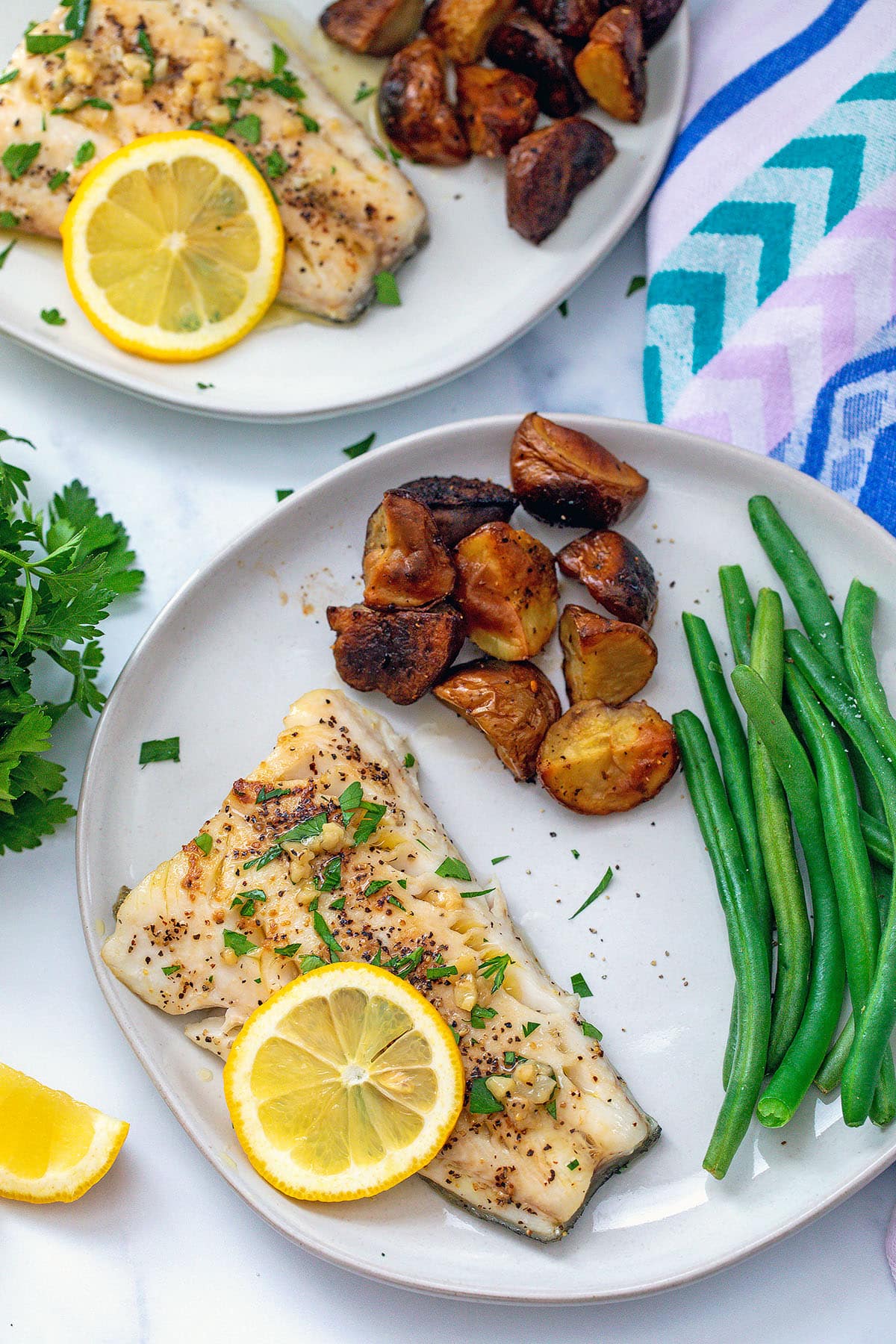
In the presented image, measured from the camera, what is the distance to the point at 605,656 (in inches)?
131

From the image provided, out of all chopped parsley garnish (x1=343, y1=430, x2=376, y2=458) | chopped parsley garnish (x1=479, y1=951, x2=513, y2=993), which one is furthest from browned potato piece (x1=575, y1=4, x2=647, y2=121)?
chopped parsley garnish (x1=479, y1=951, x2=513, y2=993)

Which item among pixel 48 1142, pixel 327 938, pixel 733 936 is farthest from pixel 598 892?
pixel 48 1142

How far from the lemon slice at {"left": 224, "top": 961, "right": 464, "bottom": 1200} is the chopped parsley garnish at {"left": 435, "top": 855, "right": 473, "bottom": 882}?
0.35m

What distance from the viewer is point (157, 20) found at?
3.66 m

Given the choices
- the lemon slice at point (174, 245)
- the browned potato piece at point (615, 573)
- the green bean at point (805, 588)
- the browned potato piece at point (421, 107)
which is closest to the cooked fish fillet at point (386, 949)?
the browned potato piece at point (615, 573)

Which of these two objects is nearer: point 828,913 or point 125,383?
point 828,913

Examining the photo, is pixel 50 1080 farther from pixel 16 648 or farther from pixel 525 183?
pixel 525 183

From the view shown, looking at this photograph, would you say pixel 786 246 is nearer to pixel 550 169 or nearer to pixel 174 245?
pixel 550 169

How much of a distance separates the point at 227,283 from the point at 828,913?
2590 mm

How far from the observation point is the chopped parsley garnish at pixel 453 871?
3207 mm

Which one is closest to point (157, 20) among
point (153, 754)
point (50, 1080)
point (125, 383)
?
point (125, 383)

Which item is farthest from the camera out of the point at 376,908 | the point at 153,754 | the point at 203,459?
the point at 203,459

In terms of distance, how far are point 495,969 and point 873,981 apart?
0.98 metres

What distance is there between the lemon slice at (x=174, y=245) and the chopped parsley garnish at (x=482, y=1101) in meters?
2.34
